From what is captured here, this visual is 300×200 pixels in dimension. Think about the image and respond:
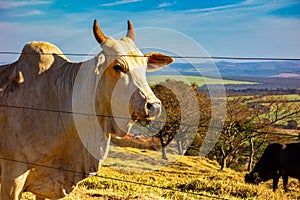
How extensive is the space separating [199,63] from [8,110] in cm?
177

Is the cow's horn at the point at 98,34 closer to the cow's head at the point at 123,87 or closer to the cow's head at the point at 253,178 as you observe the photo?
the cow's head at the point at 123,87

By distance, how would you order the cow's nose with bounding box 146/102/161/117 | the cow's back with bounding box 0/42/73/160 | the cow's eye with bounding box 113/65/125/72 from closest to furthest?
the cow's nose with bounding box 146/102/161/117
the cow's eye with bounding box 113/65/125/72
the cow's back with bounding box 0/42/73/160

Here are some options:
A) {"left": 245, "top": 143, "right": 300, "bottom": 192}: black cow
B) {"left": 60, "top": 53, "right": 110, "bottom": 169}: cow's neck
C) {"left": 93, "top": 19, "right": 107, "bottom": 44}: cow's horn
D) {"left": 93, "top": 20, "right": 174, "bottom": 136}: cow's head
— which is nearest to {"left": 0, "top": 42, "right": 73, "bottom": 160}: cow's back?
{"left": 60, "top": 53, "right": 110, "bottom": 169}: cow's neck

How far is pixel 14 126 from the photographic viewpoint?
4.03 metres

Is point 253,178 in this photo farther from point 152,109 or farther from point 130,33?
point 152,109

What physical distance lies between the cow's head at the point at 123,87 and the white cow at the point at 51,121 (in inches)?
0.5

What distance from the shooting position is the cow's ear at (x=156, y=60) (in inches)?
151

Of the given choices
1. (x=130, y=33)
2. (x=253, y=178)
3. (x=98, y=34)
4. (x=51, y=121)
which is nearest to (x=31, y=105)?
(x=51, y=121)

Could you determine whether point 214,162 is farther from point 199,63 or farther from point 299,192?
point 199,63

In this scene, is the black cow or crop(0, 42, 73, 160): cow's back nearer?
crop(0, 42, 73, 160): cow's back

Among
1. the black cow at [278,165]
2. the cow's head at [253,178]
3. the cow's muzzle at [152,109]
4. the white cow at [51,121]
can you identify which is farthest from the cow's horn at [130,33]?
the cow's head at [253,178]

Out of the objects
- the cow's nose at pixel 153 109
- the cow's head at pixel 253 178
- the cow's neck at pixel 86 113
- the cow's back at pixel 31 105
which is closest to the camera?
the cow's nose at pixel 153 109

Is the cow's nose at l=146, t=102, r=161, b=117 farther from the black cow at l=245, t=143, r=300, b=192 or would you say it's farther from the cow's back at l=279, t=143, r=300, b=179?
the cow's back at l=279, t=143, r=300, b=179

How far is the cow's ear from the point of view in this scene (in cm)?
383
